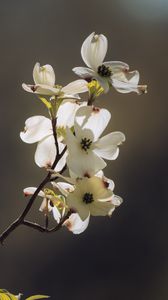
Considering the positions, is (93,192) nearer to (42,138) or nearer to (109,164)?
(42,138)

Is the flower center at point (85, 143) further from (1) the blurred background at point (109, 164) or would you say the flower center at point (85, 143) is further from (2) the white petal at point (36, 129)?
(1) the blurred background at point (109, 164)

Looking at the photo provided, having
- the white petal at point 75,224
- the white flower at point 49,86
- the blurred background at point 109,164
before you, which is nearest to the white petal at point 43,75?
the white flower at point 49,86

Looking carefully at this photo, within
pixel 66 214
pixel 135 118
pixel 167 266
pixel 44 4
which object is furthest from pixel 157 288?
pixel 66 214

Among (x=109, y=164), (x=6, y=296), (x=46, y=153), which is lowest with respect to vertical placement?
(x=109, y=164)

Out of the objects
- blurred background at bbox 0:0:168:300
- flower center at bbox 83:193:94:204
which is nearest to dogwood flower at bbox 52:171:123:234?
flower center at bbox 83:193:94:204

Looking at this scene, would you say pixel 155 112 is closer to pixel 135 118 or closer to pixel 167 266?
pixel 135 118

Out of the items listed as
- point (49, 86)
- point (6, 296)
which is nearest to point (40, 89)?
point (49, 86)

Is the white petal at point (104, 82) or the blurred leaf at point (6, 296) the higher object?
the white petal at point (104, 82)

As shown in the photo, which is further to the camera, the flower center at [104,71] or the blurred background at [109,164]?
the blurred background at [109,164]
